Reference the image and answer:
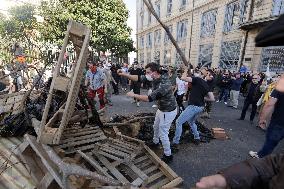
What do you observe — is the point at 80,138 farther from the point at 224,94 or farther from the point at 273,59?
the point at 273,59

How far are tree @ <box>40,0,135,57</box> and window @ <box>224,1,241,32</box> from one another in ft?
28.0

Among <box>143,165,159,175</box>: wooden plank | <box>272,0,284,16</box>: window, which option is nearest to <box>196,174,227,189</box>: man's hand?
<box>143,165,159,175</box>: wooden plank

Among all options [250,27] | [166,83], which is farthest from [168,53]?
[166,83]

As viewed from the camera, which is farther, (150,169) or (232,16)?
(232,16)

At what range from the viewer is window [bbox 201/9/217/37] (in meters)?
20.4

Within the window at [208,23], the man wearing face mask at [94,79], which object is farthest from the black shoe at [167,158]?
the window at [208,23]

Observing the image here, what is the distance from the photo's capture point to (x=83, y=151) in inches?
181

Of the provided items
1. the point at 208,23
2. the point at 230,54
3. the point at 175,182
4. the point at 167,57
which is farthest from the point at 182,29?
the point at 175,182

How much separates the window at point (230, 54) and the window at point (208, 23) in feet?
7.22

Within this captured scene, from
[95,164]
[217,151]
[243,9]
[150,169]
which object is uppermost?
[243,9]

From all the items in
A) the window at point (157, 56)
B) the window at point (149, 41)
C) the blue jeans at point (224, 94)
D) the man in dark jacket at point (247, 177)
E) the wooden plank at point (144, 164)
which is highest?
the window at point (149, 41)

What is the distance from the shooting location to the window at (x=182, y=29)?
82.6 feet

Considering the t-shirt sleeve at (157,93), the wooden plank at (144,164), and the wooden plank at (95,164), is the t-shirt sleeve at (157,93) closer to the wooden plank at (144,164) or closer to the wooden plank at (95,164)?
the wooden plank at (144,164)

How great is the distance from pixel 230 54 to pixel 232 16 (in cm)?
292
